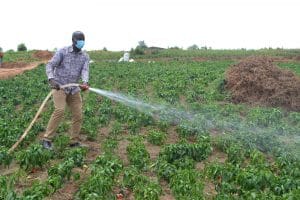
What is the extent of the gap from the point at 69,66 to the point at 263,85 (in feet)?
29.8

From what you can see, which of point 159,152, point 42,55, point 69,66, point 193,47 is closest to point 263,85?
point 159,152

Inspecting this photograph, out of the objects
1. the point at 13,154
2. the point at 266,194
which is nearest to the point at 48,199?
the point at 13,154

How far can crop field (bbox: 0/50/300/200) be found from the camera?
6.85 m

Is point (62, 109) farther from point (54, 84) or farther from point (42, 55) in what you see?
point (42, 55)

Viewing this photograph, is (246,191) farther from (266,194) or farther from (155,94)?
(155,94)

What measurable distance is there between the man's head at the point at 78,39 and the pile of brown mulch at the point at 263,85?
28.6 feet

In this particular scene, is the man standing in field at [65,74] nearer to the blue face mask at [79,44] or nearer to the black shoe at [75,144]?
the blue face mask at [79,44]

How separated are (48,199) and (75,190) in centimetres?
64

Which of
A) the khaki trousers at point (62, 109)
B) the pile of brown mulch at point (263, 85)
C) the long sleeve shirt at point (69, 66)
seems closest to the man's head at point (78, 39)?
the long sleeve shirt at point (69, 66)

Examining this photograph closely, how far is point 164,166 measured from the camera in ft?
25.5

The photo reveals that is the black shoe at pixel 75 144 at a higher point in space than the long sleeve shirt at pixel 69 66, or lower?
lower

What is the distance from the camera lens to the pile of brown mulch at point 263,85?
632 inches

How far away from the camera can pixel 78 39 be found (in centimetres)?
908

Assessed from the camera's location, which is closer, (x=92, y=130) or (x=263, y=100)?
(x=92, y=130)
